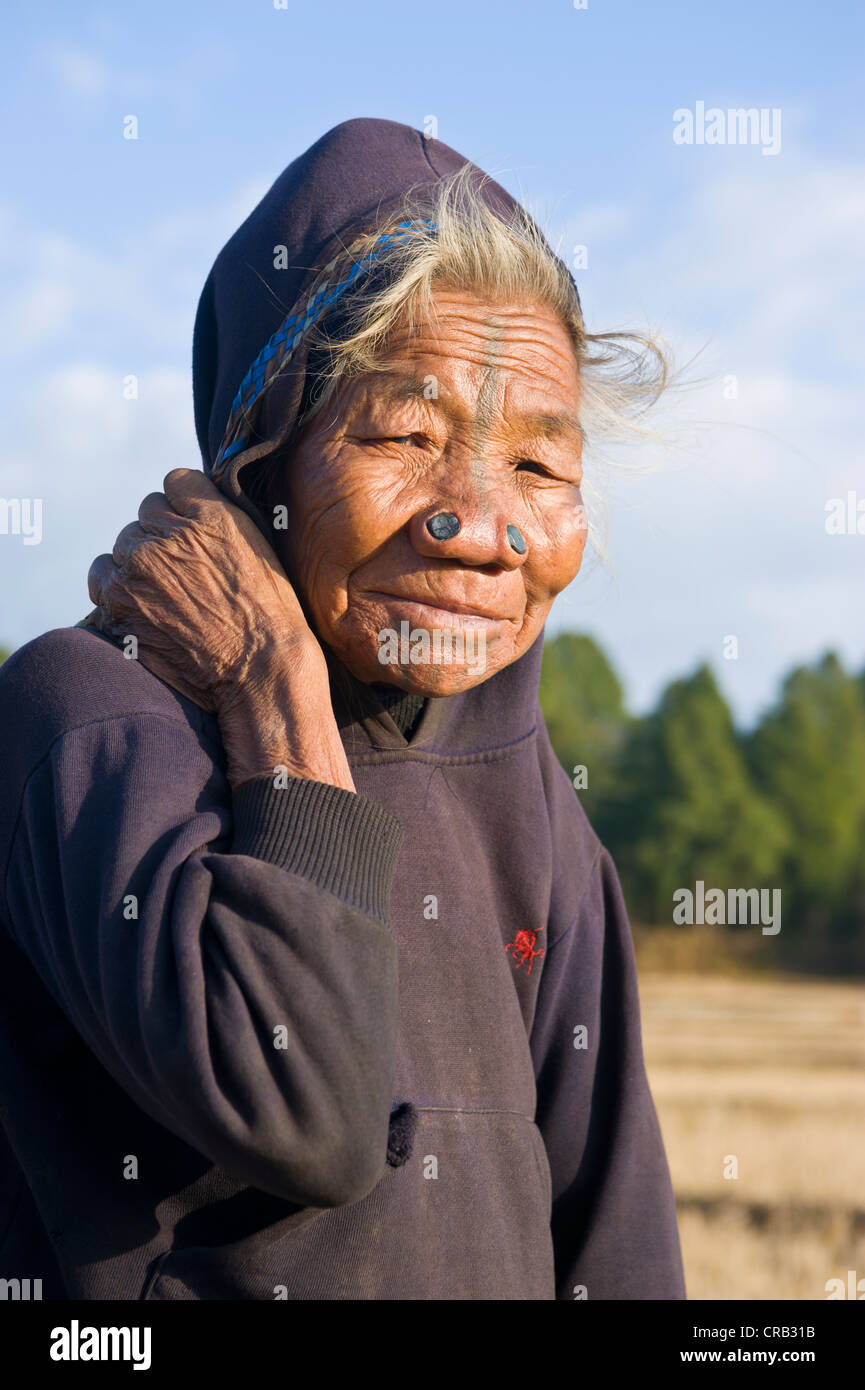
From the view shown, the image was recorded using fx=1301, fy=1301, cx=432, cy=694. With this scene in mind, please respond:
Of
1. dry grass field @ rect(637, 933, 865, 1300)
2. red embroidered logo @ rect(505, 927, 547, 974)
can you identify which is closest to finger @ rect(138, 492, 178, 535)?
red embroidered logo @ rect(505, 927, 547, 974)

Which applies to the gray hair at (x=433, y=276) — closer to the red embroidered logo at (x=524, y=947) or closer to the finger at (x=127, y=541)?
the finger at (x=127, y=541)

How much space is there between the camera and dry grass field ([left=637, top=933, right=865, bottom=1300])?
251 inches

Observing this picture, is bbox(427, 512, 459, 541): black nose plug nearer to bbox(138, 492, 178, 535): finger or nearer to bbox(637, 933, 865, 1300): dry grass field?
bbox(138, 492, 178, 535): finger

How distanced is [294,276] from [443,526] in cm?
60

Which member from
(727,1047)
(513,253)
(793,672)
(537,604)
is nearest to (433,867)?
(537,604)

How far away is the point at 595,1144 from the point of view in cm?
265

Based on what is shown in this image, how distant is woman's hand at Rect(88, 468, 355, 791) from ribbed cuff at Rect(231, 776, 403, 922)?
0.20ft

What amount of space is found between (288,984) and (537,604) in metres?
0.92

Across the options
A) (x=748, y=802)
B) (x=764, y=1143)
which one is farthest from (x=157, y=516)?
(x=748, y=802)

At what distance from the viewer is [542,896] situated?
8.32 feet

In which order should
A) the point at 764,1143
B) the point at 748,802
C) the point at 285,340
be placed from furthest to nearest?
the point at 748,802 → the point at 764,1143 → the point at 285,340

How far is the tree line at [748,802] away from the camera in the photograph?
39750 millimetres

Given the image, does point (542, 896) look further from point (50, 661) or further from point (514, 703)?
point (50, 661)

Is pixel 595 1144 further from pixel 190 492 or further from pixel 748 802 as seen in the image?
pixel 748 802
